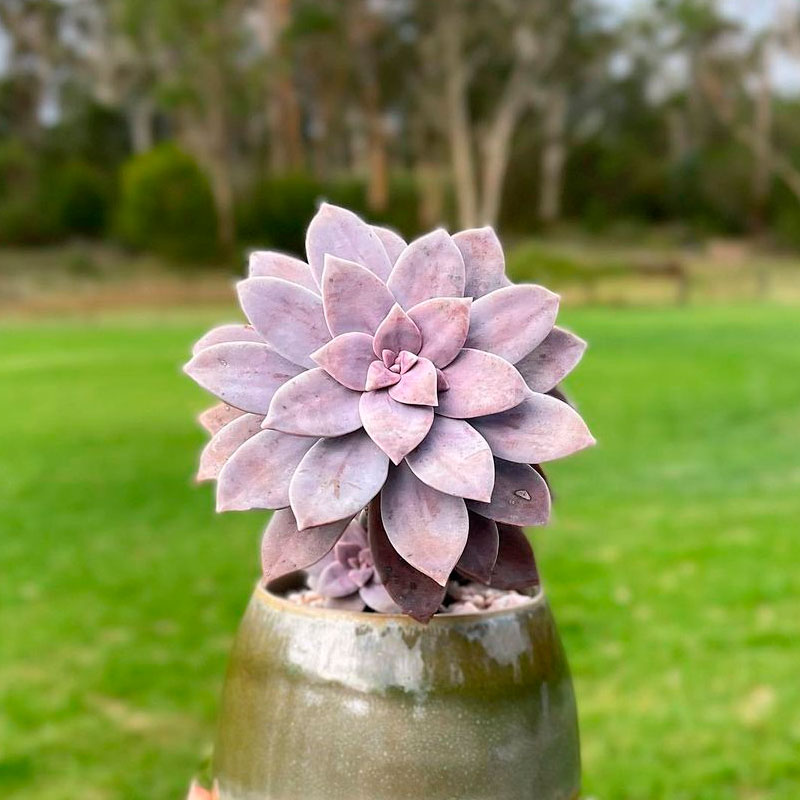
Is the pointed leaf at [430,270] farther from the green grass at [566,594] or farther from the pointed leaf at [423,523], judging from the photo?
the green grass at [566,594]

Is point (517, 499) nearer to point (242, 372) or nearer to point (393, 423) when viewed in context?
point (393, 423)

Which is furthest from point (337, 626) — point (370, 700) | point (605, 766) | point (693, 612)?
point (693, 612)

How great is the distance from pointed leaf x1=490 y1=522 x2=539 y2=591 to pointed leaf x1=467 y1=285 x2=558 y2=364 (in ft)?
0.62

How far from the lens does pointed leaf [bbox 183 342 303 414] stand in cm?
91

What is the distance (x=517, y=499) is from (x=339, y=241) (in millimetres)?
290

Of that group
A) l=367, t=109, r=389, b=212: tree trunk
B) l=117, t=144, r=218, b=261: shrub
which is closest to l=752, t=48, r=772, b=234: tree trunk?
l=367, t=109, r=389, b=212: tree trunk

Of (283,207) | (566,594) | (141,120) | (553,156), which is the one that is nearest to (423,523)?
(566,594)

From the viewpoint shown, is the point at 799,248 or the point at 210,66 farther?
the point at 799,248

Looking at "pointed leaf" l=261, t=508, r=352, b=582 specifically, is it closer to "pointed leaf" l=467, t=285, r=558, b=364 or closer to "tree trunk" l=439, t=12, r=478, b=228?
"pointed leaf" l=467, t=285, r=558, b=364

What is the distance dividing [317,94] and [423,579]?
2655cm

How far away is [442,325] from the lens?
2.97ft

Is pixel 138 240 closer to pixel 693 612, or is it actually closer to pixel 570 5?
pixel 570 5

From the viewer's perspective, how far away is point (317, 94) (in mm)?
26203

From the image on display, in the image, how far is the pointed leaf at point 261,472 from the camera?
888 millimetres
